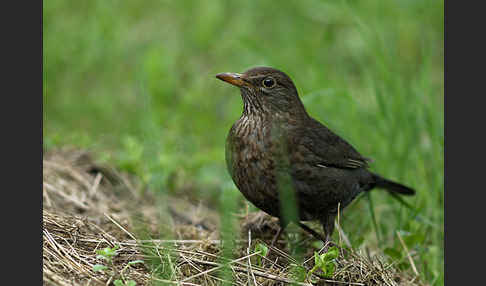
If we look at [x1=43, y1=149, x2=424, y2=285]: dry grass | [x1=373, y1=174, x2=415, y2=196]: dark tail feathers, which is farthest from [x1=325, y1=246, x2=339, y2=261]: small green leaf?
[x1=373, y1=174, x2=415, y2=196]: dark tail feathers

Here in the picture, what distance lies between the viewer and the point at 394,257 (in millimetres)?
4762

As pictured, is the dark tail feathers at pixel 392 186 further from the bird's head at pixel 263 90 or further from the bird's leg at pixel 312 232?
the bird's head at pixel 263 90

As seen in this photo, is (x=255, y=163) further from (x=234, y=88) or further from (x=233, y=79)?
(x=234, y=88)

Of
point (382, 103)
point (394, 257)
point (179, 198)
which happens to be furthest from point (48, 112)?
point (394, 257)

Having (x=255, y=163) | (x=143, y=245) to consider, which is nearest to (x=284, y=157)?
(x=255, y=163)

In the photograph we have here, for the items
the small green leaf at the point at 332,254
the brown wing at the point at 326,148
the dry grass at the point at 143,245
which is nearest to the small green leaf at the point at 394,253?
the dry grass at the point at 143,245

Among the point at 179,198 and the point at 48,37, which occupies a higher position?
the point at 48,37

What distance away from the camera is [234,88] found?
28.3 ft

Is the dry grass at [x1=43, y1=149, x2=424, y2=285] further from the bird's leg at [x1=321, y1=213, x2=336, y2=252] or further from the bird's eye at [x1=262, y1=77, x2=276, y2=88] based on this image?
the bird's eye at [x1=262, y1=77, x2=276, y2=88]

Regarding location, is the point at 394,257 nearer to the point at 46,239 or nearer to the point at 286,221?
the point at 286,221

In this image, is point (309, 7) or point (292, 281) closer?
point (292, 281)

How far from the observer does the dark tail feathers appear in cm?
532

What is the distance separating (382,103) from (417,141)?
55 cm

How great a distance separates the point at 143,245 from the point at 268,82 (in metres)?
1.57
